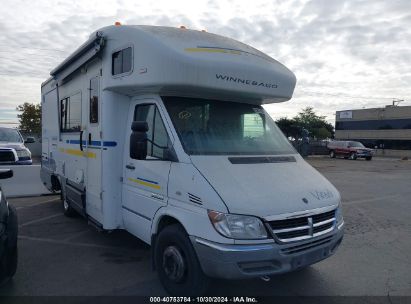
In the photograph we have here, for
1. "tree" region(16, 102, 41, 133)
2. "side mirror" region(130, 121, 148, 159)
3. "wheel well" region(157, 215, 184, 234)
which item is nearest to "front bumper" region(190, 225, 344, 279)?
"wheel well" region(157, 215, 184, 234)

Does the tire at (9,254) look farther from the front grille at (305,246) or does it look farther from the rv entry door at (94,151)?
the front grille at (305,246)

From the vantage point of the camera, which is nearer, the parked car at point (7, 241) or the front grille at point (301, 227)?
the front grille at point (301, 227)

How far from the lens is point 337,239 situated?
447 centimetres

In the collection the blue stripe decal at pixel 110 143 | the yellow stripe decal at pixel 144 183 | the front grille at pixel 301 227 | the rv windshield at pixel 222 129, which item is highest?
the rv windshield at pixel 222 129

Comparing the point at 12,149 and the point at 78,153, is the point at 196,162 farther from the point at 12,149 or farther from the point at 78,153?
the point at 12,149

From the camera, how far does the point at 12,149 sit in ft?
40.3

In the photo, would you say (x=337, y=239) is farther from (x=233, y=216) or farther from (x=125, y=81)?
(x=125, y=81)

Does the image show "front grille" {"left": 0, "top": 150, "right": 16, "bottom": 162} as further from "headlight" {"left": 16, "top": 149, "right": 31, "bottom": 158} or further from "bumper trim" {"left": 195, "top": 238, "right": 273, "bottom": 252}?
"bumper trim" {"left": 195, "top": 238, "right": 273, "bottom": 252}

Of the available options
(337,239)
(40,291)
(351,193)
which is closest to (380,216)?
(351,193)

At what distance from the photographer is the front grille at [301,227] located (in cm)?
381

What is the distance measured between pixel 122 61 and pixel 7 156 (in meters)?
8.77

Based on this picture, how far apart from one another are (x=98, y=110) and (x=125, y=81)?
2.72 feet

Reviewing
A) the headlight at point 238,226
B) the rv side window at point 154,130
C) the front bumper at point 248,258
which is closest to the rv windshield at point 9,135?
the rv side window at point 154,130

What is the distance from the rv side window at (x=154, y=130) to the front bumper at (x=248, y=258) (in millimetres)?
1236
